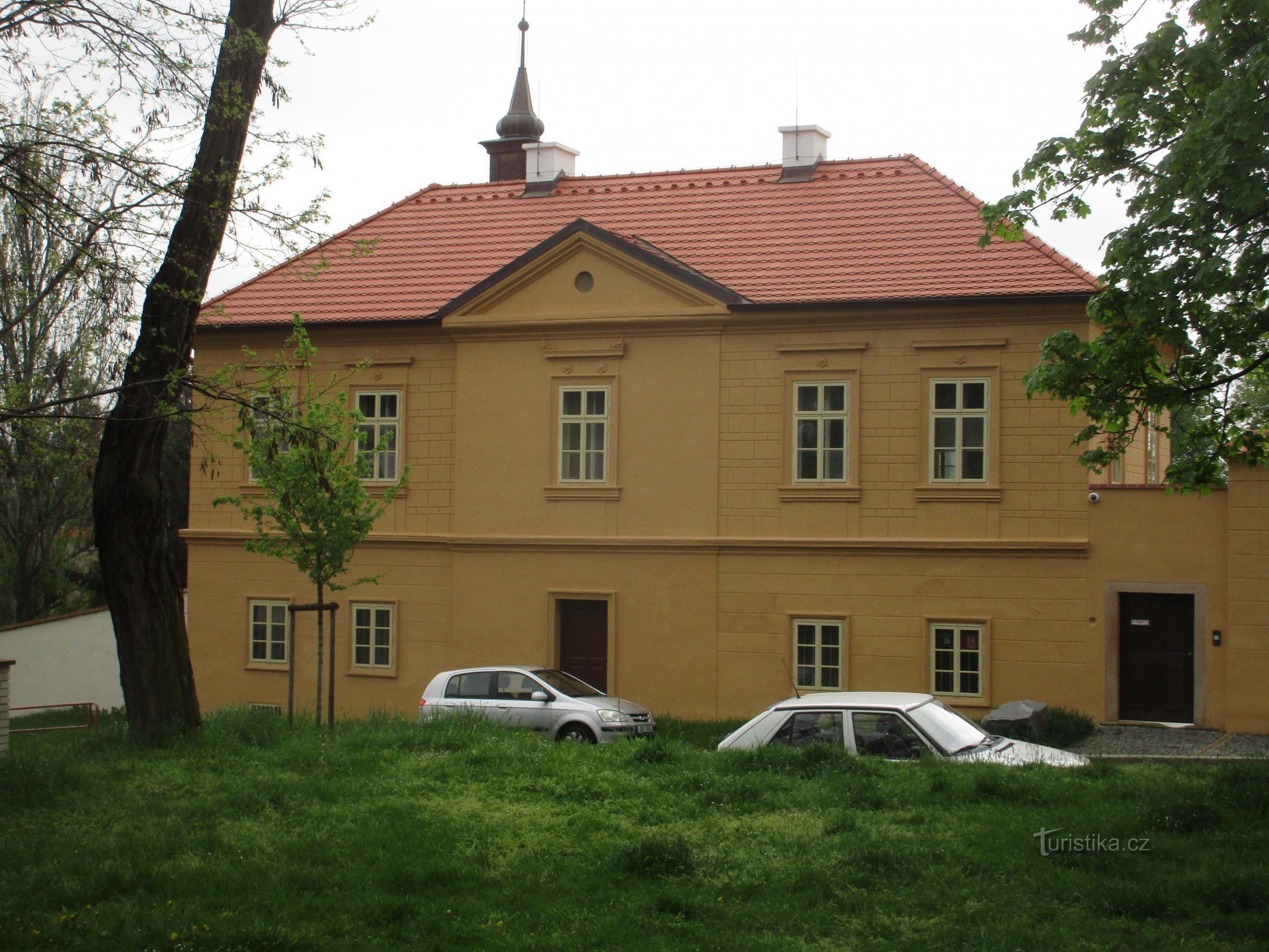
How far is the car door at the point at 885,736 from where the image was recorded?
41.9ft

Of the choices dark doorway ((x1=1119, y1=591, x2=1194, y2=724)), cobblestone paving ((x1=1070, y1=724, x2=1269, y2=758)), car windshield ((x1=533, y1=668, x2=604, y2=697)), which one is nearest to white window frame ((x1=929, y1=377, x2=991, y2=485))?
dark doorway ((x1=1119, y1=591, x2=1194, y2=724))

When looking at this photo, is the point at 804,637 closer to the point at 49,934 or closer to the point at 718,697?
the point at 718,697

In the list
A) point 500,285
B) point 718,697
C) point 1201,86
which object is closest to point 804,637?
point 718,697

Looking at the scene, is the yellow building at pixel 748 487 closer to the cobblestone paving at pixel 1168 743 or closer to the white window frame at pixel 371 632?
the white window frame at pixel 371 632

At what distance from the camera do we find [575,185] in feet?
88.2

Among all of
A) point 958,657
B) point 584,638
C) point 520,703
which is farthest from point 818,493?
point 520,703

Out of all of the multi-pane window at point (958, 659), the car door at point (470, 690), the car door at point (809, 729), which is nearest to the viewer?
the car door at point (809, 729)

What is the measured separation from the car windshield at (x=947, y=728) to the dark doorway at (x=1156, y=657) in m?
7.59

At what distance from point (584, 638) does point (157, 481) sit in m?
10.3

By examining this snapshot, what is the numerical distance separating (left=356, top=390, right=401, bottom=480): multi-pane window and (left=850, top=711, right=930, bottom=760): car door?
12868 millimetres

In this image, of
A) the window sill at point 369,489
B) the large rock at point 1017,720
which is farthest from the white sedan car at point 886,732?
the window sill at point 369,489

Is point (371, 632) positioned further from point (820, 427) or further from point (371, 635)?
point (820, 427)

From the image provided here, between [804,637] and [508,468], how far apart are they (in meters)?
5.90

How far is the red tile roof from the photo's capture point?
841 inches
